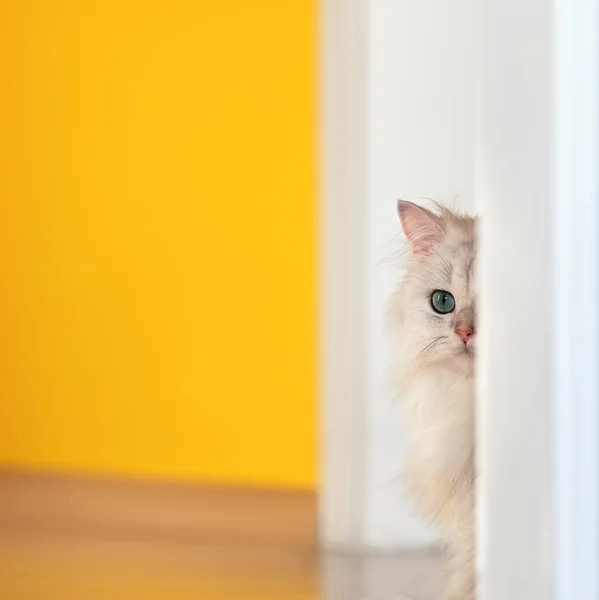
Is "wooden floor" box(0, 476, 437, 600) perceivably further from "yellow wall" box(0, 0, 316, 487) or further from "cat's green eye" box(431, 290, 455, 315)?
"cat's green eye" box(431, 290, 455, 315)

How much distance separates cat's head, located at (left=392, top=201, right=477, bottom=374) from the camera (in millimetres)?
888

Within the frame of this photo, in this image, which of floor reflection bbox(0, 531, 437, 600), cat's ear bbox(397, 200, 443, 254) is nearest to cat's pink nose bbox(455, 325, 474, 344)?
cat's ear bbox(397, 200, 443, 254)

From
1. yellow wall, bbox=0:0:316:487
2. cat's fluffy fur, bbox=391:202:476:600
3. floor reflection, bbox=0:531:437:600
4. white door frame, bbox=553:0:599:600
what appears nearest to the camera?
white door frame, bbox=553:0:599:600

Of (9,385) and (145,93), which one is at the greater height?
(145,93)

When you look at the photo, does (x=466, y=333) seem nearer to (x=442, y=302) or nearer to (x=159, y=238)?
(x=442, y=302)

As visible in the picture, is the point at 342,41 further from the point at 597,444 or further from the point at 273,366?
the point at 597,444

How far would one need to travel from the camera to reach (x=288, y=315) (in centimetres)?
224

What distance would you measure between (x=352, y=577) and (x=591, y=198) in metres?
1.16

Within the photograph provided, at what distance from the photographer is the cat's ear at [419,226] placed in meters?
0.92

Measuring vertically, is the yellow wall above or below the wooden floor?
above

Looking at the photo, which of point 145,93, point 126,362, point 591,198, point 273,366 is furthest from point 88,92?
point 591,198

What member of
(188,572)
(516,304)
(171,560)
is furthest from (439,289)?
(171,560)

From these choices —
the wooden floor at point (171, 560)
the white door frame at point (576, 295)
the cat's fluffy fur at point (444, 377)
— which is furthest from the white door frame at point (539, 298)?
the wooden floor at point (171, 560)

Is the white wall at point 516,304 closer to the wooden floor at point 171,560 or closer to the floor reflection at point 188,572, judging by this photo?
the wooden floor at point 171,560
